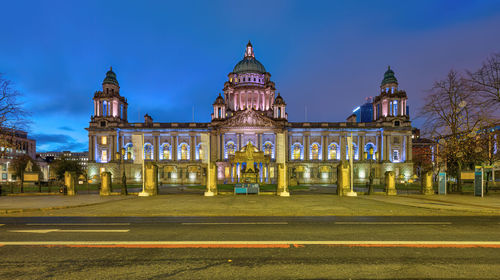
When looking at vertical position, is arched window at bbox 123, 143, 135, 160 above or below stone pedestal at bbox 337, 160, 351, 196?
above

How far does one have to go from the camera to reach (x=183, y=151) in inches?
2886

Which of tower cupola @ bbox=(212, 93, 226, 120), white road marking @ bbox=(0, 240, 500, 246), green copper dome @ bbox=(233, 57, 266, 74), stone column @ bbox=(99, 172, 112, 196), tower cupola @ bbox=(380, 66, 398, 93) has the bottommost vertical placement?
stone column @ bbox=(99, 172, 112, 196)

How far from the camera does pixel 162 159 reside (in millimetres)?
73000

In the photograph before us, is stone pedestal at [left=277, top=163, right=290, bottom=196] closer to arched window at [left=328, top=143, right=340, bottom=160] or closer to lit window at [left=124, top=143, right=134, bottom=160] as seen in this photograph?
arched window at [left=328, top=143, right=340, bottom=160]

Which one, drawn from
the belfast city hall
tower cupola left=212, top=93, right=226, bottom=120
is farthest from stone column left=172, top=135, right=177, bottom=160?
tower cupola left=212, top=93, right=226, bottom=120

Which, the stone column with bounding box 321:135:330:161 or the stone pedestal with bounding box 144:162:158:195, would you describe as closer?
the stone pedestal with bounding box 144:162:158:195

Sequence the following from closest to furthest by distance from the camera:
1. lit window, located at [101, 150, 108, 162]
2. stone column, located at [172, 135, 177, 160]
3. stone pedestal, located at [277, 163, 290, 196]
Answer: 1. stone pedestal, located at [277, 163, 290, 196]
2. lit window, located at [101, 150, 108, 162]
3. stone column, located at [172, 135, 177, 160]

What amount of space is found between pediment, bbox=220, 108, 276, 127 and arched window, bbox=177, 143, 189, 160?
1158 cm

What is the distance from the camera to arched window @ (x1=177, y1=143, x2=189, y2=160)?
72938 mm

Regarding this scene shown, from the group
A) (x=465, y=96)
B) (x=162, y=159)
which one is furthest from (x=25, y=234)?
(x=162, y=159)

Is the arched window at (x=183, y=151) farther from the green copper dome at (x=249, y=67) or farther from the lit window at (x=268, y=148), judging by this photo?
the green copper dome at (x=249, y=67)

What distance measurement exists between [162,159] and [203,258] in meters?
69.1

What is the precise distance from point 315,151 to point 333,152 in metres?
4.60

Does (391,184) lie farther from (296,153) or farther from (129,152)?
(129,152)
